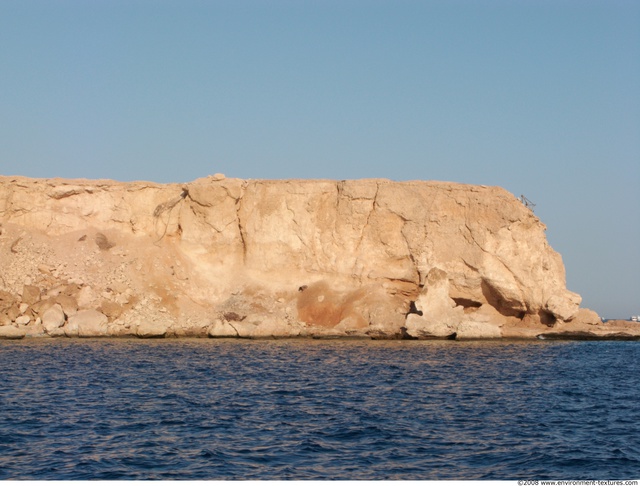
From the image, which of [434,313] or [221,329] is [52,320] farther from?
[434,313]

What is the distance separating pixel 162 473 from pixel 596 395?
664 inches

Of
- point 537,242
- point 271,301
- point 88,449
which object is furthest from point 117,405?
point 537,242

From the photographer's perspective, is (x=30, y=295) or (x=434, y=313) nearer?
(x=434, y=313)

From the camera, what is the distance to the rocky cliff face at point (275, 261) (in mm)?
47531

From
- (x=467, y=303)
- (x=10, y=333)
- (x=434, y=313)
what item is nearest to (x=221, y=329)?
(x=10, y=333)

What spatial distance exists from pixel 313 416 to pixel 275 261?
32526 mm

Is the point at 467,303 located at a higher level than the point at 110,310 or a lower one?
higher

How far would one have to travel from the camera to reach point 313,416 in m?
21.3

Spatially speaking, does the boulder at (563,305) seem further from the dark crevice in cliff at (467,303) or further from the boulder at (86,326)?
the boulder at (86,326)

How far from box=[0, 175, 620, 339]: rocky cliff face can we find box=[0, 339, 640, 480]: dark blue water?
9.51 metres

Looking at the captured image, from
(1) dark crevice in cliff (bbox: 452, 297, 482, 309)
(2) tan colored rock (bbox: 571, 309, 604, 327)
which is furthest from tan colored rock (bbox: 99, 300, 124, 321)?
(2) tan colored rock (bbox: 571, 309, 604, 327)

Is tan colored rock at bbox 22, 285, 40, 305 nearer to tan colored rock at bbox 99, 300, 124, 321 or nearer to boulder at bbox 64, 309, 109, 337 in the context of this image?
boulder at bbox 64, 309, 109, 337

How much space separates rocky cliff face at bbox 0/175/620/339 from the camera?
4753cm

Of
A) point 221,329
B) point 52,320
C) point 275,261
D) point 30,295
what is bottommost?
point 221,329
